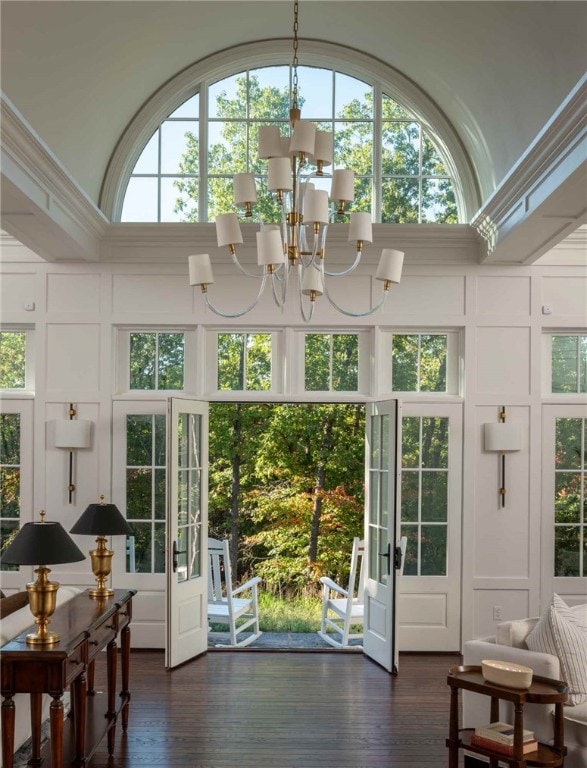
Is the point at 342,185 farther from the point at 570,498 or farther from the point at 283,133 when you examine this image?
the point at 570,498

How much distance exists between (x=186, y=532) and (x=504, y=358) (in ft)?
10.1

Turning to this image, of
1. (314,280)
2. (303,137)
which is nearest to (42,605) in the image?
(314,280)

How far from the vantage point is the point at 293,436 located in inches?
449

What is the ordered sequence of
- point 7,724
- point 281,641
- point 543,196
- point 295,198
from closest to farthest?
point 7,724, point 295,198, point 543,196, point 281,641

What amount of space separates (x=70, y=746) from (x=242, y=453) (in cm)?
724

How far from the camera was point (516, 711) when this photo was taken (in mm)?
3740

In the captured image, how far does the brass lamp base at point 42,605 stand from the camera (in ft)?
12.3

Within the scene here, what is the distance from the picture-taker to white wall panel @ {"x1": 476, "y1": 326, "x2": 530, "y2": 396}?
7.05m

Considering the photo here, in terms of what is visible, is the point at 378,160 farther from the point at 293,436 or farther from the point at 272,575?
the point at 272,575

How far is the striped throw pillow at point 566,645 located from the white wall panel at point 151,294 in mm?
3990

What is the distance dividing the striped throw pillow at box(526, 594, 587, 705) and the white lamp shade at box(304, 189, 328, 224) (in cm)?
245

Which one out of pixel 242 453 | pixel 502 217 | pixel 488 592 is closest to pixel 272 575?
pixel 242 453

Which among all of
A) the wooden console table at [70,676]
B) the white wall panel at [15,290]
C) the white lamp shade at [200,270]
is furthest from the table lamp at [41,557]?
the white wall panel at [15,290]

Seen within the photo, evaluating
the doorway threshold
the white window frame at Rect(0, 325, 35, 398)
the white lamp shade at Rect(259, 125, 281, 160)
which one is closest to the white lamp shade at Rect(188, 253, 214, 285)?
the white lamp shade at Rect(259, 125, 281, 160)
